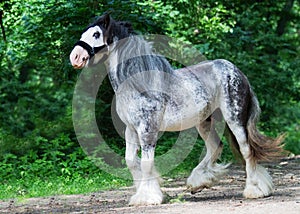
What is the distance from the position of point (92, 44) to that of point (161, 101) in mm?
1003

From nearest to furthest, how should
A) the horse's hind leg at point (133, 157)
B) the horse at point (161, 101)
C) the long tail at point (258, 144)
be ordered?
the horse at point (161, 101)
the horse's hind leg at point (133, 157)
the long tail at point (258, 144)

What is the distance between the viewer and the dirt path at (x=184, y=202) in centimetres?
557

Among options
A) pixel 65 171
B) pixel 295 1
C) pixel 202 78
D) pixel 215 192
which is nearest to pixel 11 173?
pixel 65 171

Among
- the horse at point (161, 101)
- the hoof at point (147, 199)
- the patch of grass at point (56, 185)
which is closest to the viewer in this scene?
the hoof at point (147, 199)

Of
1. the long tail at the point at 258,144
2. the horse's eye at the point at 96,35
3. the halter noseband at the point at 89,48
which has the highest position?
the horse's eye at the point at 96,35

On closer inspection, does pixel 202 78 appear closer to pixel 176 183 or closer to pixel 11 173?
pixel 176 183

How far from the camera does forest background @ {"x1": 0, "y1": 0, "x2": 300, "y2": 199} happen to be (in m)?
10.0

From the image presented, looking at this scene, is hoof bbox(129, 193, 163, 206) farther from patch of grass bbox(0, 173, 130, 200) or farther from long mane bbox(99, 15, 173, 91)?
patch of grass bbox(0, 173, 130, 200)

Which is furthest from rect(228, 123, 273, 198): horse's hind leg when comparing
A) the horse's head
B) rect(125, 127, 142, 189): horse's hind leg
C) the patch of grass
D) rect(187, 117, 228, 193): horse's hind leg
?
the patch of grass

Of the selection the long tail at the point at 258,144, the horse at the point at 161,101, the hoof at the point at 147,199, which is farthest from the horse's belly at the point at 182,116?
the hoof at the point at 147,199

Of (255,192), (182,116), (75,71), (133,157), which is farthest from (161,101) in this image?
(75,71)

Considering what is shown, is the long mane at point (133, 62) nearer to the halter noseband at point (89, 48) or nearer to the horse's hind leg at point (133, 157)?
the halter noseband at point (89, 48)

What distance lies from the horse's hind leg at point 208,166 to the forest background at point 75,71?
80.7 inches

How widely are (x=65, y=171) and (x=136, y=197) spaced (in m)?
3.97
